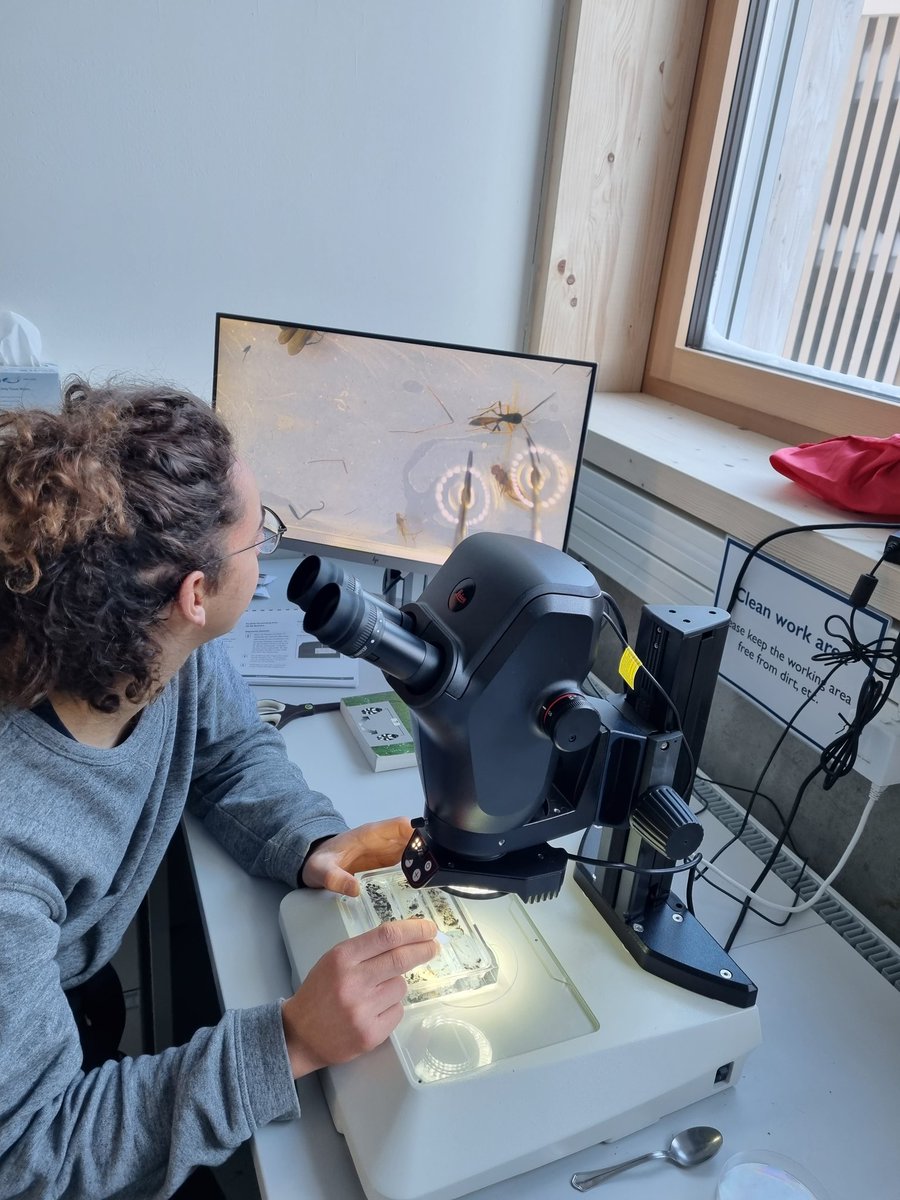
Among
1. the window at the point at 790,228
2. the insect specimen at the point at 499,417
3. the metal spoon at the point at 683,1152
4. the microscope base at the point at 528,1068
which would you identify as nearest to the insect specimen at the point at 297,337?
the insect specimen at the point at 499,417

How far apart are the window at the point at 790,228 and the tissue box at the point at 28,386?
1.11m

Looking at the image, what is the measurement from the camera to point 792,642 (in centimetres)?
103

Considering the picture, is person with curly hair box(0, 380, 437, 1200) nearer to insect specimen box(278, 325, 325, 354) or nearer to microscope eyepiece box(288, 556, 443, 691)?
microscope eyepiece box(288, 556, 443, 691)

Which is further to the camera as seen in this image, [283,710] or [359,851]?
[283,710]

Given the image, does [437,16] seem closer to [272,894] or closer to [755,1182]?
[272,894]

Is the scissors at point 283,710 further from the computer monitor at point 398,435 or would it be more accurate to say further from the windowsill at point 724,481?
the windowsill at point 724,481

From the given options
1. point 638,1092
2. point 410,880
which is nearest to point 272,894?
point 410,880

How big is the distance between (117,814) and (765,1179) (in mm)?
666

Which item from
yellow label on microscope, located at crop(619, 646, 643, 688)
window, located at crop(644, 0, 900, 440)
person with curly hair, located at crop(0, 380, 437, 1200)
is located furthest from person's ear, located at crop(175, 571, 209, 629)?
window, located at crop(644, 0, 900, 440)

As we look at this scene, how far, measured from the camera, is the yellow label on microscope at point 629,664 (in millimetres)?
706

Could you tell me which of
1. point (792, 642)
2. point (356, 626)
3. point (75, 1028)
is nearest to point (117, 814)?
point (75, 1028)

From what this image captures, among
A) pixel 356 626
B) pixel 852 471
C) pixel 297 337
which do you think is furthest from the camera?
pixel 297 337

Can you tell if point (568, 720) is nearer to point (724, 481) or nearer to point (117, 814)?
point (117, 814)

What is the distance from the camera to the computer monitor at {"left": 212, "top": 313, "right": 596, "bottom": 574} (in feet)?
4.05
